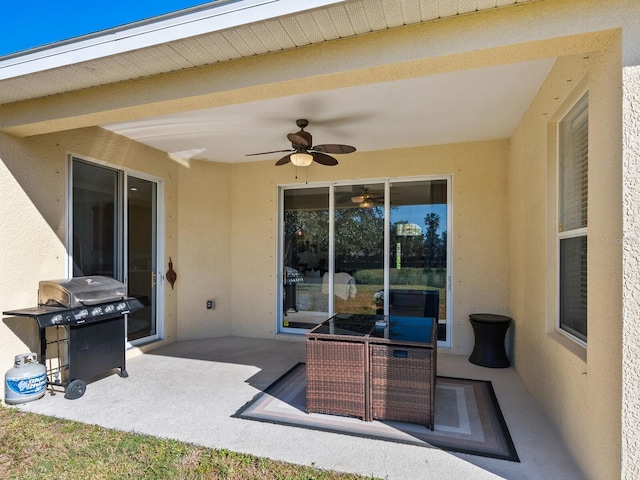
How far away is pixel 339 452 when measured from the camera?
2656 mm

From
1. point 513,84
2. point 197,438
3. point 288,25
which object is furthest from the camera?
point 513,84

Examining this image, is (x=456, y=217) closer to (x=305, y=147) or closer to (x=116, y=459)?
(x=305, y=147)

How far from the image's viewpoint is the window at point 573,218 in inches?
108

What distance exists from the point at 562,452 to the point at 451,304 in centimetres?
283

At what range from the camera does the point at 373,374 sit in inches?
122

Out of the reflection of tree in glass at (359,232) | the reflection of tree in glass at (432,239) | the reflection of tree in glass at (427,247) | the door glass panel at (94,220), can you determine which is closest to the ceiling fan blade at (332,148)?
the reflection of tree in glass at (359,232)

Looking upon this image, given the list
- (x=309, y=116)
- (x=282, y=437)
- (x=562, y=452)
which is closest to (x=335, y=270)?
(x=309, y=116)

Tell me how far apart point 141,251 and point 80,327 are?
5.98 feet

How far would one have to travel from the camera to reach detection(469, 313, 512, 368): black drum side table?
464cm

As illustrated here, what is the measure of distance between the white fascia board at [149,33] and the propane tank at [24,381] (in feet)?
8.65

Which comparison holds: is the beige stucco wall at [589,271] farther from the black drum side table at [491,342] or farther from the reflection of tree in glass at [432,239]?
the reflection of tree in glass at [432,239]

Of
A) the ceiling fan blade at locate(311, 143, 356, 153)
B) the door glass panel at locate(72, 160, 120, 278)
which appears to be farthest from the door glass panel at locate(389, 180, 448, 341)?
the door glass panel at locate(72, 160, 120, 278)

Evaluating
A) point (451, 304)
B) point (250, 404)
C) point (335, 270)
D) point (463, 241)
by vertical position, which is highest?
point (463, 241)

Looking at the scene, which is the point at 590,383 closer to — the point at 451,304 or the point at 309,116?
the point at 451,304
